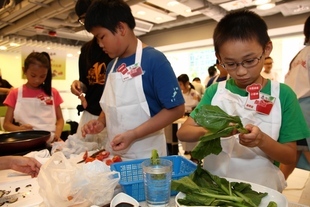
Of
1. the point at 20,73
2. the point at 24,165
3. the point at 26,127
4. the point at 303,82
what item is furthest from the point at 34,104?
the point at 20,73

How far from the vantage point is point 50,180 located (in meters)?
0.73

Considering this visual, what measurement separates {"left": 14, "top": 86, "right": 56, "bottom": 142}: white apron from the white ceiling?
243 centimetres

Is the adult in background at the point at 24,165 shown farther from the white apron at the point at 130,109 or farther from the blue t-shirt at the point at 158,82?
the blue t-shirt at the point at 158,82

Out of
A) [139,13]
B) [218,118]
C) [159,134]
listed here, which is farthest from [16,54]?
[218,118]

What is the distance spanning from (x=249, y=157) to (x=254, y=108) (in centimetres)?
19

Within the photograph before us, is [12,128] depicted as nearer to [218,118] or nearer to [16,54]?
[218,118]

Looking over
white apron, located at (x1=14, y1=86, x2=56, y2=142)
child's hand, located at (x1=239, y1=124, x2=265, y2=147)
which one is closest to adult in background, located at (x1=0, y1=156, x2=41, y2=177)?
child's hand, located at (x1=239, y1=124, x2=265, y2=147)

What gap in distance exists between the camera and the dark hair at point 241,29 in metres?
0.91

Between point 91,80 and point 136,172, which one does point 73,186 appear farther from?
point 91,80

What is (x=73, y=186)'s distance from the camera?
74cm

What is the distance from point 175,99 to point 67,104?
826cm

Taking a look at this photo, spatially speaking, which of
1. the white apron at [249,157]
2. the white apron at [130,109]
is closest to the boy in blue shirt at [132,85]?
the white apron at [130,109]

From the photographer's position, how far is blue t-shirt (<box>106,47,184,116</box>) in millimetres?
1142

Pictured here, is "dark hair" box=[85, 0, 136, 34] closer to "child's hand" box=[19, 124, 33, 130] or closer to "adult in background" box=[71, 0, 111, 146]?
"adult in background" box=[71, 0, 111, 146]
